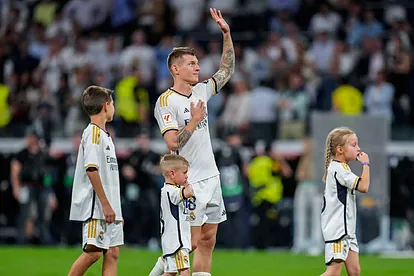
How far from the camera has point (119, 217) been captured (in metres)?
9.86

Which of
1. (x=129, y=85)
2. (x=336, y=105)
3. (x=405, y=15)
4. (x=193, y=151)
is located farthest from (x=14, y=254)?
(x=405, y=15)

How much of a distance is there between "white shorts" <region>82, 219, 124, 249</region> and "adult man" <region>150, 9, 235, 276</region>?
78 centimetres

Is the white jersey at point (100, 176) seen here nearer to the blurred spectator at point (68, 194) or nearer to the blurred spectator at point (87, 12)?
the blurred spectator at point (68, 194)

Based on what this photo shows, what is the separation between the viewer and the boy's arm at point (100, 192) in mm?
9641

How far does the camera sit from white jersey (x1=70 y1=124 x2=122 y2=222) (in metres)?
9.75

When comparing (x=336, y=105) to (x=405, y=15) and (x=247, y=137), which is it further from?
(x=405, y=15)

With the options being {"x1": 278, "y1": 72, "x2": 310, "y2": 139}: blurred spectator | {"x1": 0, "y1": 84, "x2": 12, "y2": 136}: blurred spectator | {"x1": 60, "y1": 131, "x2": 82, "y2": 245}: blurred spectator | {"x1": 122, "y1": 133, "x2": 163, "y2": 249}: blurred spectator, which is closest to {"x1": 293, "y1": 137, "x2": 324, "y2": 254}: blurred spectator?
{"x1": 278, "y1": 72, "x2": 310, "y2": 139}: blurred spectator

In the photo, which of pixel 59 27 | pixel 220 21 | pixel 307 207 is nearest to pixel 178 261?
pixel 220 21

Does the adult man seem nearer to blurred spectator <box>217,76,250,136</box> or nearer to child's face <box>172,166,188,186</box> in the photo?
child's face <box>172,166,188,186</box>

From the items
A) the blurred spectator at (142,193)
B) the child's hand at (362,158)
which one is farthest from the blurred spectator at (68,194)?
the child's hand at (362,158)

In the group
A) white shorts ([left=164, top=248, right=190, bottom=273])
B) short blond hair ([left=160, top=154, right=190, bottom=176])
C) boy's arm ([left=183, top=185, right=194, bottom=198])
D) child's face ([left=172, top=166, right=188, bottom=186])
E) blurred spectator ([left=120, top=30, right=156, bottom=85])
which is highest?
blurred spectator ([left=120, top=30, right=156, bottom=85])

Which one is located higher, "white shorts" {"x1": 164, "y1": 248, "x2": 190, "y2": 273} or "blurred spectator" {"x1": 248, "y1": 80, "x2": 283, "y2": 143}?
"blurred spectator" {"x1": 248, "y1": 80, "x2": 283, "y2": 143}

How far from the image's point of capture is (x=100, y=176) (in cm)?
982

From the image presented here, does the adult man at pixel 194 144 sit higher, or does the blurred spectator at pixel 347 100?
the blurred spectator at pixel 347 100
